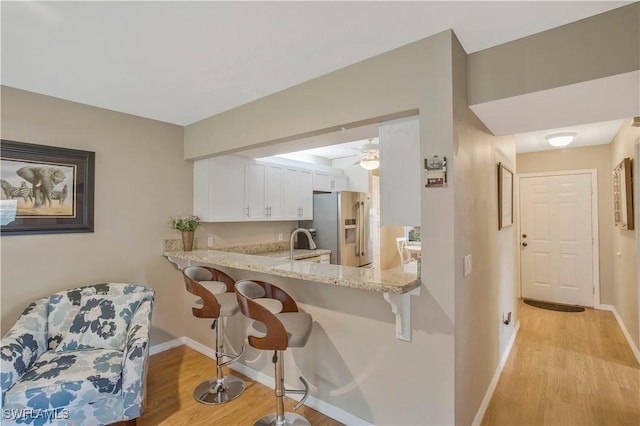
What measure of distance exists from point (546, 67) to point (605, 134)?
3.35m

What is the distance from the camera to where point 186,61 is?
2043mm

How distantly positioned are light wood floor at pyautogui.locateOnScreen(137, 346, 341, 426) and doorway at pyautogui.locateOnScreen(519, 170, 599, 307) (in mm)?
4566

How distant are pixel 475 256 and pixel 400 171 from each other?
2.67 feet

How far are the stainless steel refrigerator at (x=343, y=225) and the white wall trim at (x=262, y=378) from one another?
1999mm

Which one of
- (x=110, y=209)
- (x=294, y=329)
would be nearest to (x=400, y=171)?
(x=294, y=329)

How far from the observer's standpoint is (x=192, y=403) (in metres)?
2.42

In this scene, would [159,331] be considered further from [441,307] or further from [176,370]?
[441,307]

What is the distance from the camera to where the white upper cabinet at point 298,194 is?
422 centimetres

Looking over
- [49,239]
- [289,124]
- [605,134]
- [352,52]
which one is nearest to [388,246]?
[605,134]

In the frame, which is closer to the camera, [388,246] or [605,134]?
[605,134]

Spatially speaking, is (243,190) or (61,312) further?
(243,190)

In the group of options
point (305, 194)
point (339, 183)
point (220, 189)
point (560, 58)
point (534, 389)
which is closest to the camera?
point (560, 58)

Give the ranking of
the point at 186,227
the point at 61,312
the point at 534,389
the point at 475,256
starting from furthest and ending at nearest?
the point at 186,227, the point at 534,389, the point at 61,312, the point at 475,256

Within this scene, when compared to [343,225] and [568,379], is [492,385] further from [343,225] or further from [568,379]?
[343,225]
